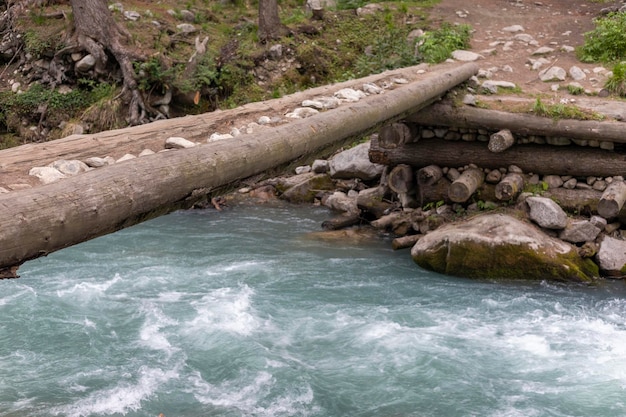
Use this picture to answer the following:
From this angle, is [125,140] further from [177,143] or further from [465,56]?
[465,56]

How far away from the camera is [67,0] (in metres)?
16.6

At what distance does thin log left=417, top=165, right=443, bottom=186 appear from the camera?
421 inches

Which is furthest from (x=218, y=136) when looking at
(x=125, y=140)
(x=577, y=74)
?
(x=577, y=74)

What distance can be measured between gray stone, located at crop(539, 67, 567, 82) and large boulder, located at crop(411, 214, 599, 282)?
155 inches

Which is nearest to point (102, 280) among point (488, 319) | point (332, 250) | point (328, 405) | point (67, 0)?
point (332, 250)

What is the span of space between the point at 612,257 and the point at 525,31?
7.98 m

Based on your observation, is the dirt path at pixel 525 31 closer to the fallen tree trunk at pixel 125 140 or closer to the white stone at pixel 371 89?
the white stone at pixel 371 89

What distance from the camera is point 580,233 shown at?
927 cm

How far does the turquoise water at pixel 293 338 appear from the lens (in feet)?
19.9

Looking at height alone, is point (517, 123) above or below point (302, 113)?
below

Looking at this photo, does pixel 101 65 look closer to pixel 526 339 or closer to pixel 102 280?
pixel 102 280

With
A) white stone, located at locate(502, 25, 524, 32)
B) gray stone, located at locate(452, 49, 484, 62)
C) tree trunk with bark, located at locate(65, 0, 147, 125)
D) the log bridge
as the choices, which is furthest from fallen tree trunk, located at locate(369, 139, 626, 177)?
white stone, located at locate(502, 25, 524, 32)

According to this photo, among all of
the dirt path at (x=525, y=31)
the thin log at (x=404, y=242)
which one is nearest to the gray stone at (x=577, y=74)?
the dirt path at (x=525, y=31)

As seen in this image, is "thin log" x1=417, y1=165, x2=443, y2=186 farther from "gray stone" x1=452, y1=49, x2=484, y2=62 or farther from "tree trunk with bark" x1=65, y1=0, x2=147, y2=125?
"tree trunk with bark" x1=65, y1=0, x2=147, y2=125
